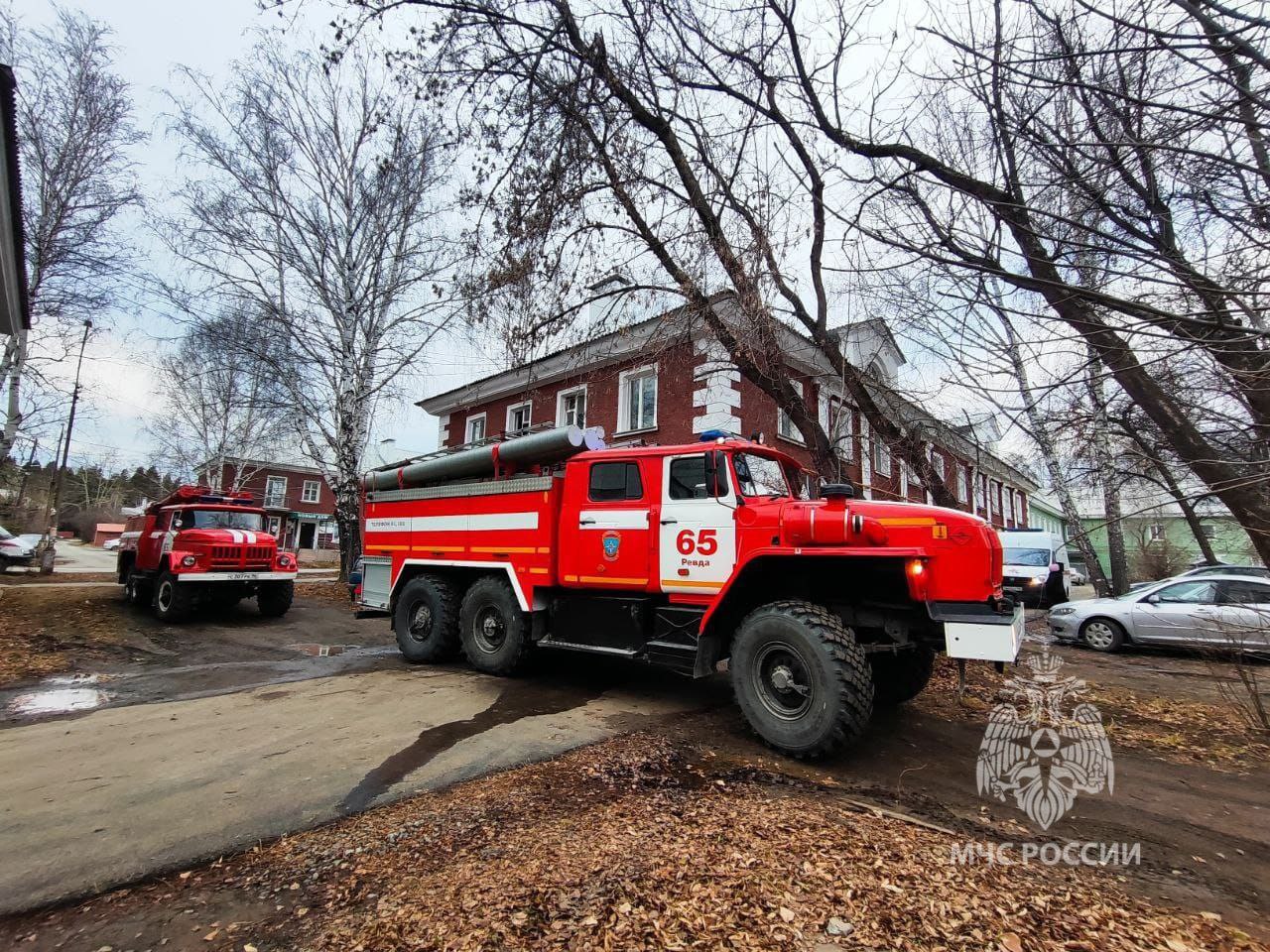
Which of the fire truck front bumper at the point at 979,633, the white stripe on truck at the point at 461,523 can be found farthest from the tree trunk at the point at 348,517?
the fire truck front bumper at the point at 979,633

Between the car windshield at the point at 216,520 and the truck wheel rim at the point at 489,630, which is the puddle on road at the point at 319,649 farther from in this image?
the car windshield at the point at 216,520

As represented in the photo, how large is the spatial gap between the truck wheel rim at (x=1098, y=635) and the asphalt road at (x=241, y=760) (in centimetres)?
921

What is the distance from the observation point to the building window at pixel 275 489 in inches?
1515

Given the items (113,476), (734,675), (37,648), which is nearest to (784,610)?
(734,675)

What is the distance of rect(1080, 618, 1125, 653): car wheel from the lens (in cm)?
1055

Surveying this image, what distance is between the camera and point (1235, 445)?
398 centimetres

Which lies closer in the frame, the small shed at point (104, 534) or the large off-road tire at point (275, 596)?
the large off-road tire at point (275, 596)

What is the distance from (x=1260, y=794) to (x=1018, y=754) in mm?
1413

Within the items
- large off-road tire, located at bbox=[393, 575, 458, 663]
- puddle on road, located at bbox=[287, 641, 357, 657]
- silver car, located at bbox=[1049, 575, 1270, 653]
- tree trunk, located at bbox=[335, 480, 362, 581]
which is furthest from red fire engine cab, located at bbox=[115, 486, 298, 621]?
silver car, located at bbox=[1049, 575, 1270, 653]

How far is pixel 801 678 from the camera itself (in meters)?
4.50

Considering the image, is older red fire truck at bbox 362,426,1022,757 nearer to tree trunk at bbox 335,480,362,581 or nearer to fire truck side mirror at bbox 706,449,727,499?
fire truck side mirror at bbox 706,449,727,499

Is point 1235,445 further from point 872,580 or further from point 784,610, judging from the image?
point 784,610

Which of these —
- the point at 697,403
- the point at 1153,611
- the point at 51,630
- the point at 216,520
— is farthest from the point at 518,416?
the point at 1153,611

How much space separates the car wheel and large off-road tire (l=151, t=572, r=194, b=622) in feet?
54.2
